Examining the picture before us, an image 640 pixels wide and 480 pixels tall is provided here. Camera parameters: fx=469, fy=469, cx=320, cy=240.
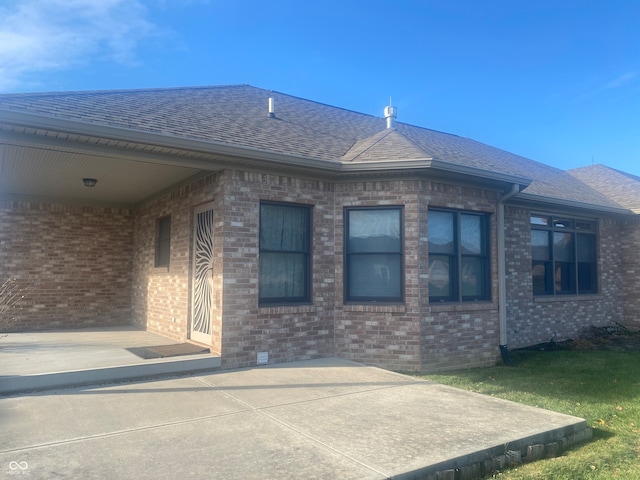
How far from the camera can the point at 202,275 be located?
8.10 metres

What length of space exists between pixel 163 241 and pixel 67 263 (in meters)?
2.53

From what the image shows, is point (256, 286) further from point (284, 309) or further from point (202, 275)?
point (202, 275)

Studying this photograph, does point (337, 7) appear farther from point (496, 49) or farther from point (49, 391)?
point (49, 391)

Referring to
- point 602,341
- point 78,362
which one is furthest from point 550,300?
point 78,362

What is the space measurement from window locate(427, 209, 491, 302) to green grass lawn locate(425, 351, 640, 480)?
4.53 ft

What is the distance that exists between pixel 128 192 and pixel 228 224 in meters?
3.83

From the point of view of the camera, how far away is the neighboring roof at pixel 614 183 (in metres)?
13.3

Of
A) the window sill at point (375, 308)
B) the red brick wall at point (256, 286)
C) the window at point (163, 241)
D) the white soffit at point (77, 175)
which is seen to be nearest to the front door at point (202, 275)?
the red brick wall at point (256, 286)

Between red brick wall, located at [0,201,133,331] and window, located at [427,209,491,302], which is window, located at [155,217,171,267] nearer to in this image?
red brick wall, located at [0,201,133,331]

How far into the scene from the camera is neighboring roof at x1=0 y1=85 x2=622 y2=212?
20.7 ft

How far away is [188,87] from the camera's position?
977 cm

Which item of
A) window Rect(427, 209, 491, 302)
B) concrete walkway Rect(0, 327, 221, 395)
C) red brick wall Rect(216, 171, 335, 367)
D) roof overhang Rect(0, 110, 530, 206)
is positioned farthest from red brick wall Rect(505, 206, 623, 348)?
concrete walkway Rect(0, 327, 221, 395)

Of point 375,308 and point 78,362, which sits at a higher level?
point 375,308

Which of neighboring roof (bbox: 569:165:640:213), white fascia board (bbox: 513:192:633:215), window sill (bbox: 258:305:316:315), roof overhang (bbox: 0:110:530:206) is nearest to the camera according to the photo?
roof overhang (bbox: 0:110:530:206)
